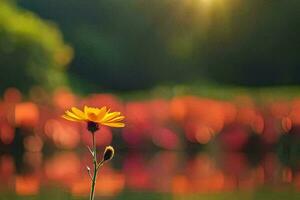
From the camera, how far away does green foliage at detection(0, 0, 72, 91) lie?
251 cm

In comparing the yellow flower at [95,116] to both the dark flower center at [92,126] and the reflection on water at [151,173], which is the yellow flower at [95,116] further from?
the reflection on water at [151,173]

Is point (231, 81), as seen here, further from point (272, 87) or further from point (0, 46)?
point (0, 46)

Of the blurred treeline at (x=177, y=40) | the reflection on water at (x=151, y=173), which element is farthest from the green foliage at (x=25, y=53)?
the blurred treeline at (x=177, y=40)

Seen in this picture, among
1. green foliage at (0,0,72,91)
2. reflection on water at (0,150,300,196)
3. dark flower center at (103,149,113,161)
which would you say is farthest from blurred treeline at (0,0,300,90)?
dark flower center at (103,149,113,161)

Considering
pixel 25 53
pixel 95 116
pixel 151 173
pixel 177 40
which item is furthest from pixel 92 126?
pixel 177 40

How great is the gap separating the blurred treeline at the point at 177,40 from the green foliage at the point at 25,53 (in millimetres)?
605

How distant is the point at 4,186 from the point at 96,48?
6.14ft

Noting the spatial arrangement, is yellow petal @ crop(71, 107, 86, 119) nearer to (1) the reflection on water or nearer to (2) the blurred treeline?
(1) the reflection on water

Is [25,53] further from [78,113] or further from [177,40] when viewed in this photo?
[78,113]

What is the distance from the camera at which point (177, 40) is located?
346 cm

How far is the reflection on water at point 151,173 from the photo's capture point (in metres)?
1.58

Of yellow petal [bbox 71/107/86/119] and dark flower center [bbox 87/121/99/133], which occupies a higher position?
yellow petal [bbox 71/107/86/119]

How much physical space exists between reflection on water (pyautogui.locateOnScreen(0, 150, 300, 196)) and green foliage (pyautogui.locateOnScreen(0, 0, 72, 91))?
456 mm

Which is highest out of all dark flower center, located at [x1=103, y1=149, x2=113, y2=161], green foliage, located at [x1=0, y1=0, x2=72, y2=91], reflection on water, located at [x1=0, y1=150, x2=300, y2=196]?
green foliage, located at [x1=0, y1=0, x2=72, y2=91]
